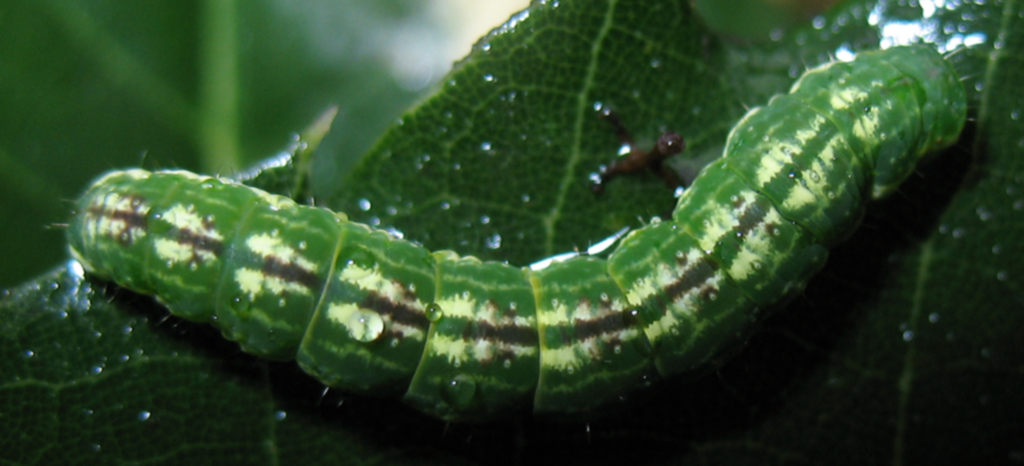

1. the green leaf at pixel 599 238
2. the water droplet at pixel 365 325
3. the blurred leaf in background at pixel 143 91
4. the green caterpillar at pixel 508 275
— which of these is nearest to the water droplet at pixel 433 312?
the green caterpillar at pixel 508 275

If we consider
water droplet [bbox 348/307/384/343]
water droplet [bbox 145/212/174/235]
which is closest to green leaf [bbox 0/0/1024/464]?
water droplet [bbox 145/212/174/235]

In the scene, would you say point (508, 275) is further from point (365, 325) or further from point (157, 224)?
point (157, 224)

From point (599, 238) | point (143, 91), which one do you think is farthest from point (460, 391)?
point (143, 91)

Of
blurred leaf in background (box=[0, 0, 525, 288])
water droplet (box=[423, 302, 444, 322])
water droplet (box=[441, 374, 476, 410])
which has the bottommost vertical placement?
water droplet (box=[441, 374, 476, 410])

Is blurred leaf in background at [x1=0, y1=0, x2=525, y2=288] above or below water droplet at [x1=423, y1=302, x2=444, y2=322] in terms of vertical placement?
above

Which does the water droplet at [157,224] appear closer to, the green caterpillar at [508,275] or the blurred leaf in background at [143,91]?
the green caterpillar at [508,275]

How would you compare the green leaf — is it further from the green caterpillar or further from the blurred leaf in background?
the blurred leaf in background
